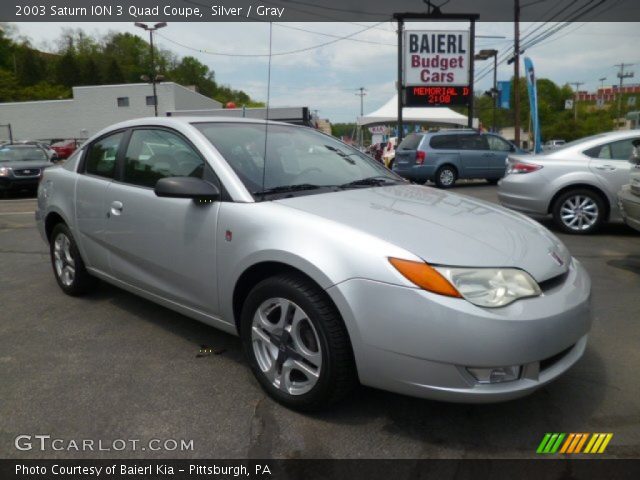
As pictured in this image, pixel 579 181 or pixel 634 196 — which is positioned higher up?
pixel 579 181

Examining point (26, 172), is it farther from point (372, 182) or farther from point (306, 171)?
point (372, 182)

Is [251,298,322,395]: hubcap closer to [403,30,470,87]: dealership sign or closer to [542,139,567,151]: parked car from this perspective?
[542,139,567,151]: parked car

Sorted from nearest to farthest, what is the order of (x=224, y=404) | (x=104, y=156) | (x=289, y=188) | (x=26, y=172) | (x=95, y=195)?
1. (x=224, y=404)
2. (x=289, y=188)
3. (x=95, y=195)
4. (x=104, y=156)
5. (x=26, y=172)

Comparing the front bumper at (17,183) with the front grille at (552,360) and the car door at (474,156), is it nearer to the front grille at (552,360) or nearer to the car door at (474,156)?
the car door at (474,156)

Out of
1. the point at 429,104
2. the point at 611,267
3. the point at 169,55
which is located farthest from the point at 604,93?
the point at 611,267

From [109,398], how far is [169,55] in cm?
9840

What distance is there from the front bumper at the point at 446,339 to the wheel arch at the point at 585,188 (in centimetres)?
525

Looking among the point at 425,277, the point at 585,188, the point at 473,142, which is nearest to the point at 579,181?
the point at 585,188

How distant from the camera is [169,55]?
91.8m

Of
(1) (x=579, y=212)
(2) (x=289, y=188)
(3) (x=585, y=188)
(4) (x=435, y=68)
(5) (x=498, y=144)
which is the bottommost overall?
(1) (x=579, y=212)

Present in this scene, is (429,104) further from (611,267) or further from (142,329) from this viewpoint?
(142,329)

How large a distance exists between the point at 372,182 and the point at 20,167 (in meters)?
13.3

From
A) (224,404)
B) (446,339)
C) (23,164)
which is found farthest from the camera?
(23,164)

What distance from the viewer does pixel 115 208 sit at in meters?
3.61
